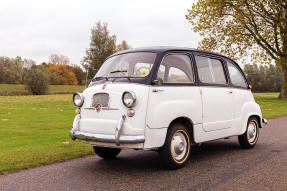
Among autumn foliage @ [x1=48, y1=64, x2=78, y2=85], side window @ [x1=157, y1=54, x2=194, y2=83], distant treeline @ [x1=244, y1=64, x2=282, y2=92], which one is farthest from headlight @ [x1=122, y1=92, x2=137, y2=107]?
distant treeline @ [x1=244, y1=64, x2=282, y2=92]

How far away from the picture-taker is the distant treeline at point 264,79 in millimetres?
90500

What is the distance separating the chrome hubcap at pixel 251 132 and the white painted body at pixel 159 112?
79 cm

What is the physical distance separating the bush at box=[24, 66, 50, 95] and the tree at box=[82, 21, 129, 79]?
808 cm

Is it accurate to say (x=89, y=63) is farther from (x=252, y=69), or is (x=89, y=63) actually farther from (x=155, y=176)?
(x=252, y=69)

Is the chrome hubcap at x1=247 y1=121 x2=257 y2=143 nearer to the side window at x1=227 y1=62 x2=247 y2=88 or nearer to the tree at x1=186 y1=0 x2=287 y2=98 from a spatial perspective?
the side window at x1=227 y1=62 x2=247 y2=88

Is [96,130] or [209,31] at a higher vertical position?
[209,31]

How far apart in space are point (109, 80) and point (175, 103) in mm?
1165

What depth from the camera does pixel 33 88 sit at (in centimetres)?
5509

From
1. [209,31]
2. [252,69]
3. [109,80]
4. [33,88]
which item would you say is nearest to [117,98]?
[109,80]

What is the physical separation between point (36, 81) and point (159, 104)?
2109 inches

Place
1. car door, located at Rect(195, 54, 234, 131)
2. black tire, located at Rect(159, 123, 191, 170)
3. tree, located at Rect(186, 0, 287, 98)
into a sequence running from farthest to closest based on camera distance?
tree, located at Rect(186, 0, 287, 98) → car door, located at Rect(195, 54, 234, 131) → black tire, located at Rect(159, 123, 191, 170)

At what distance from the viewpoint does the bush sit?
2151 inches

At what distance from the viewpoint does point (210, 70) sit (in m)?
6.13

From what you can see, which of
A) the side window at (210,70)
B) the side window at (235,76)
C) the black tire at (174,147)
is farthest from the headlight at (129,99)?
the side window at (235,76)
